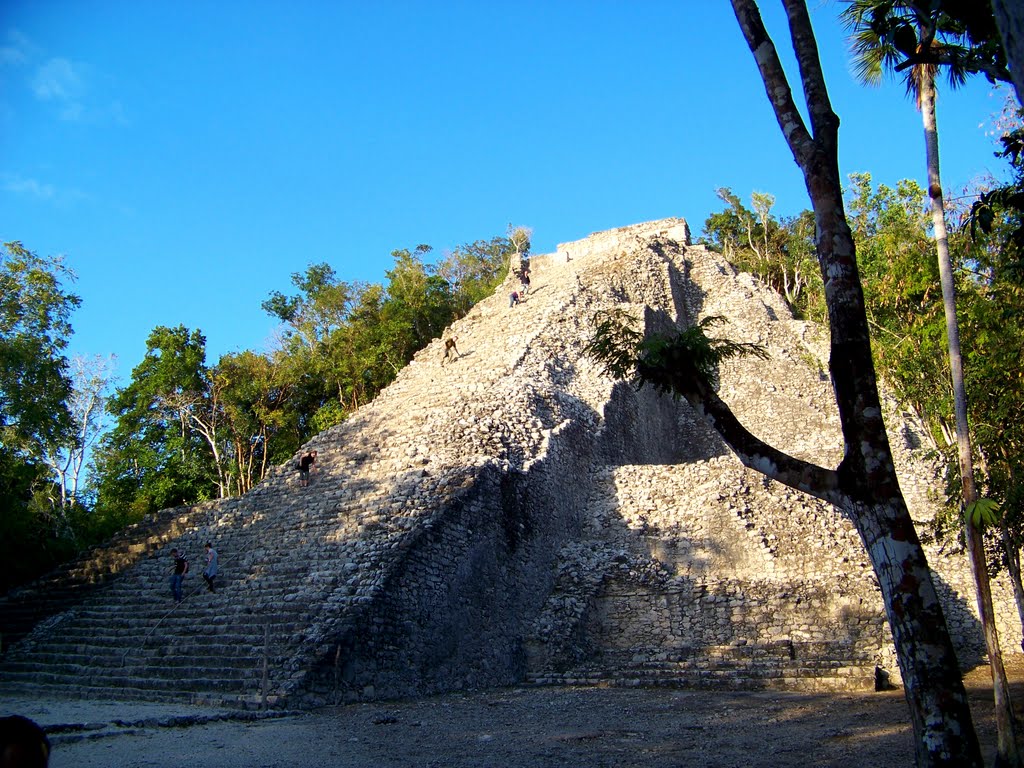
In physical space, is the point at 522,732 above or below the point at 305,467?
below

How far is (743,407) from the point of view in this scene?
21.2m

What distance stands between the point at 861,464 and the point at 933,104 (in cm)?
475

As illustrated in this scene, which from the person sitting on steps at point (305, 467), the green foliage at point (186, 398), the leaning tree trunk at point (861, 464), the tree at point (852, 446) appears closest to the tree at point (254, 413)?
the green foliage at point (186, 398)

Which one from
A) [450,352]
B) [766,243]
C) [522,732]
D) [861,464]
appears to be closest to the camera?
[861,464]

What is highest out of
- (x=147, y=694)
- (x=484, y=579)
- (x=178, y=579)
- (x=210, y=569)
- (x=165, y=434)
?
(x=165, y=434)

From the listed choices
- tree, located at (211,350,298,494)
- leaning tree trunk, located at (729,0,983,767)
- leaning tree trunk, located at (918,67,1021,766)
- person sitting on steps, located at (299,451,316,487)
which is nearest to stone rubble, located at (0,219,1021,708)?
person sitting on steps, located at (299,451,316,487)

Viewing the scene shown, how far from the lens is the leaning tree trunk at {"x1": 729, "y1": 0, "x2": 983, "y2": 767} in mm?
4164

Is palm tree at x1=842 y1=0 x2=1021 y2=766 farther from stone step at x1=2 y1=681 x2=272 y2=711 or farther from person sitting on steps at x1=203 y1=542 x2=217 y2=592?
person sitting on steps at x1=203 y1=542 x2=217 y2=592

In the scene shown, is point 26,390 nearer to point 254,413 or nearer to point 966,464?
point 254,413

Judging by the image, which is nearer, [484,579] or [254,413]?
[484,579]

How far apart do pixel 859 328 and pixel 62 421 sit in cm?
1575

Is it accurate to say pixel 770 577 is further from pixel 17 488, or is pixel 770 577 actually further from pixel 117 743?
pixel 17 488

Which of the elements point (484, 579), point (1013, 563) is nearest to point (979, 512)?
point (1013, 563)

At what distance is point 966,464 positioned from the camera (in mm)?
6691
